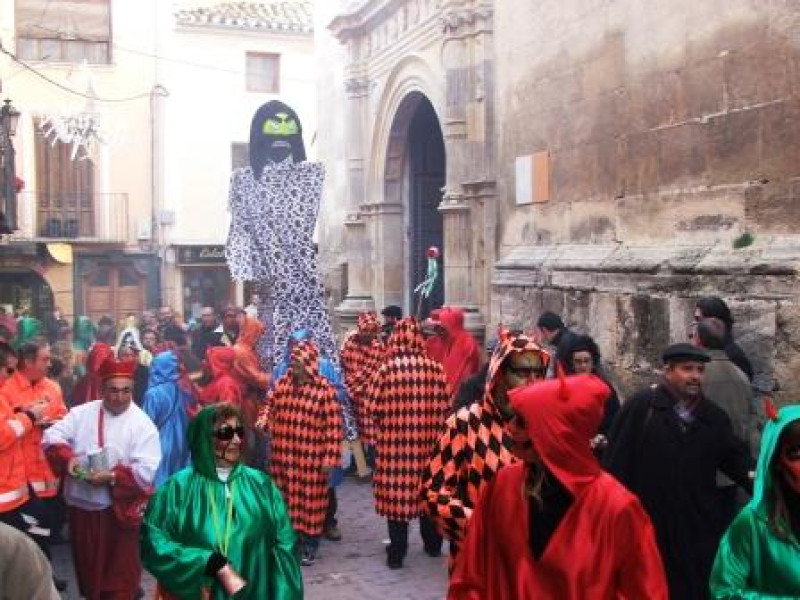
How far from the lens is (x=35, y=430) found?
6.21 meters

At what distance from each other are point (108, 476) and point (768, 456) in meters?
3.51

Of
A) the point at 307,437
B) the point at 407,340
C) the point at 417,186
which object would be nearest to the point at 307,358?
the point at 307,437

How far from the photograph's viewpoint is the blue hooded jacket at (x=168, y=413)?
674cm

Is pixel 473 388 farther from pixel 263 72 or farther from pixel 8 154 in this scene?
pixel 263 72

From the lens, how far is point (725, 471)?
475 centimetres

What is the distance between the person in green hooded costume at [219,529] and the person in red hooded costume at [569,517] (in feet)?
4.23

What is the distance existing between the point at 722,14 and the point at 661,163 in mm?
1199

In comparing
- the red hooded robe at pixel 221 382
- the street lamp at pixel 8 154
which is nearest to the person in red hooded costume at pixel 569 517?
the red hooded robe at pixel 221 382

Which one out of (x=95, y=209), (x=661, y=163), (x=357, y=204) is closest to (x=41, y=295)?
(x=95, y=209)

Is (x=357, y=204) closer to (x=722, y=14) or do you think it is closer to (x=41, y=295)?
(x=722, y=14)

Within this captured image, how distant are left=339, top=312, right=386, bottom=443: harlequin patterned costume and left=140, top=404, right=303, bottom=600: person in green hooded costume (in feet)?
15.4

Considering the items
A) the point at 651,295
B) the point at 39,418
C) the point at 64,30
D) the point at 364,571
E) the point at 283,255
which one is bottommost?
the point at 364,571

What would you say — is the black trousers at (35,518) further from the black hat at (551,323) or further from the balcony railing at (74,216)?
the balcony railing at (74,216)

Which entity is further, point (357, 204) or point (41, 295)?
point (41, 295)
